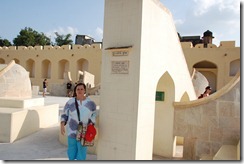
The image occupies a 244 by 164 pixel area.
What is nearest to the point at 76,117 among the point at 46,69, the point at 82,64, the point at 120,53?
the point at 120,53

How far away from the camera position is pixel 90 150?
500 centimetres

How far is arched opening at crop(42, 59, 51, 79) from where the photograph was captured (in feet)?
89.6

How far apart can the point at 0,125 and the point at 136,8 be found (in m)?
4.44

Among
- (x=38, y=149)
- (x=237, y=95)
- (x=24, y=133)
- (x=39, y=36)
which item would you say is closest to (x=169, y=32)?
(x=237, y=95)

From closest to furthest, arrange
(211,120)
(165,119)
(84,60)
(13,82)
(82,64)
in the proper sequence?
1. (211,120)
2. (165,119)
3. (13,82)
4. (84,60)
5. (82,64)

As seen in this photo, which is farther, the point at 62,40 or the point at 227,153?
the point at 62,40

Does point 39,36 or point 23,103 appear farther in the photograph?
point 39,36

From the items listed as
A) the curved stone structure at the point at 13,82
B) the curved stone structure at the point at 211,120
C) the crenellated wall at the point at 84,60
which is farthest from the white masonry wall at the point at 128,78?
the crenellated wall at the point at 84,60

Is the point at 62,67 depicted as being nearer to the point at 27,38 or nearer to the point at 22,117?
the point at 27,38

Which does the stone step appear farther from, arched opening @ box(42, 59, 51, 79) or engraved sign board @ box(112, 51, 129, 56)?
arched opening @ box(42, 59, 51, 79)

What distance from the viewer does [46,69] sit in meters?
28.0

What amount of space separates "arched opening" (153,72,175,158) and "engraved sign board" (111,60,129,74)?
160 cm

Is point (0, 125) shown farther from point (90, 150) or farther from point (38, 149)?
point (90, 150)

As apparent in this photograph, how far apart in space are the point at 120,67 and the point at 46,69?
2583 cm
